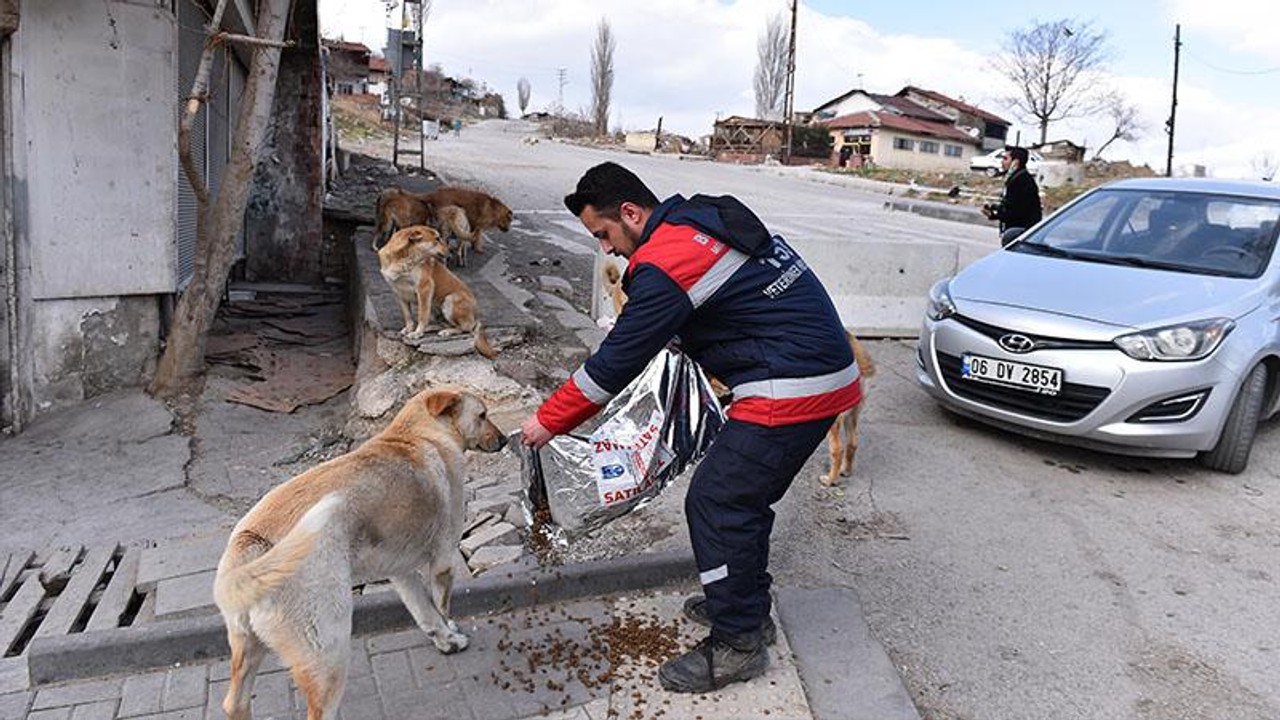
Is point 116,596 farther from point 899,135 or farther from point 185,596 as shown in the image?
point 899,135

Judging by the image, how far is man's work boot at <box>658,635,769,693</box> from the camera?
3.29 meters

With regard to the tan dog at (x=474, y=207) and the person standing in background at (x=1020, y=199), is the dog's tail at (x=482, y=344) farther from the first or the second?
the person standing in background at (x=1020, y=199)

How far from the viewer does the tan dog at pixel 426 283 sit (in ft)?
22.8

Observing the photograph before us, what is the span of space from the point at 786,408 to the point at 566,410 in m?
0.74

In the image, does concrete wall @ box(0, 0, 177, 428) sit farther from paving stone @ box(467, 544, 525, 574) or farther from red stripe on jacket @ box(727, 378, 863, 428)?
red stripe on jacket @ box(727, 378, 863, 428)

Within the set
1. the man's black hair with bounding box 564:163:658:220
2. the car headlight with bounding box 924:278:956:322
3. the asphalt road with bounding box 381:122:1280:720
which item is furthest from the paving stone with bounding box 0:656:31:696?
the car headlight with bounding box 924:278:956:322

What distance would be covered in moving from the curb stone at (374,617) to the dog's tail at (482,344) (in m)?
3.11

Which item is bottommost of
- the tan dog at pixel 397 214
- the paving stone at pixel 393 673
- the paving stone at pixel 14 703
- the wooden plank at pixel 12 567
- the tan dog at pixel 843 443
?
the wooden plank at pixel 12 567

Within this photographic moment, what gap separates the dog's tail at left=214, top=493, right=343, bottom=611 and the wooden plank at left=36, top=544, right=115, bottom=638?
1.62 meters

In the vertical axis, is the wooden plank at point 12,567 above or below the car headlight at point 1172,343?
below

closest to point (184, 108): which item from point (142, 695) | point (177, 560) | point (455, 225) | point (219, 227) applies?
point (219, 227)

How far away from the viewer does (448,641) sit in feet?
11.6

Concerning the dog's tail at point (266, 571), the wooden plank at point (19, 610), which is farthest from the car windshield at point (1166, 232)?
the wooden plank at point (19, 610)

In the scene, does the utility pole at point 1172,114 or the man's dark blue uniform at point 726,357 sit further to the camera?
the utility pole at point 1172,114
